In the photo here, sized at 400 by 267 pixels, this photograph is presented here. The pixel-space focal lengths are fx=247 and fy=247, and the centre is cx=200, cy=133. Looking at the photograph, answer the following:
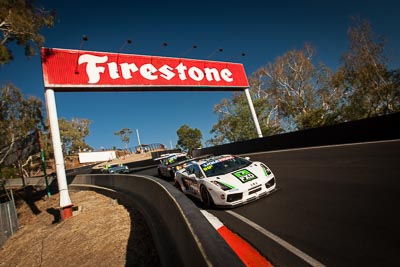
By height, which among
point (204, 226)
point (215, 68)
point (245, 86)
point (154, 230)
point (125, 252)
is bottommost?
point (125, 252)

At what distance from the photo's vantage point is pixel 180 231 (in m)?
3.48

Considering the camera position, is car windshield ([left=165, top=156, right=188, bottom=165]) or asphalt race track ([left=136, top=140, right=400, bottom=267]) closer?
asphalt race track ([left=136, top=140, right=400, bottom=267])

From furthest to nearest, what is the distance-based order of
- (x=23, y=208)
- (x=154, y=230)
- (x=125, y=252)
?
(x=23, y=208) → (x=125, y=252) → (x=154, y=230)

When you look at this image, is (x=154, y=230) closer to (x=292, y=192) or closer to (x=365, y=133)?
(x=292, y=192)

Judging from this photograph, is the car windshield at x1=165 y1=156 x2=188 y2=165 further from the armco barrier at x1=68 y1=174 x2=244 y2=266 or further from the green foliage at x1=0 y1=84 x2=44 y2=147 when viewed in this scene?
the green foliage at x1=0 y1=84 x2=44 y2=147

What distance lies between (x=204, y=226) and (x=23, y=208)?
71.8 feet

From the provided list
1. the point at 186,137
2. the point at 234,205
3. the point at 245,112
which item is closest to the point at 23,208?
the point at 234,205

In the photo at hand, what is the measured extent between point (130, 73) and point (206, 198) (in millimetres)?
11485

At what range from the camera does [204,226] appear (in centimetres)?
287

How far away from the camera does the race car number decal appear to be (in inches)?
249

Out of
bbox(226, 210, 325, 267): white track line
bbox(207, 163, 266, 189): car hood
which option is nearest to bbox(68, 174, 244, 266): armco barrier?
bbox(226, 210, 325, 267): white track line

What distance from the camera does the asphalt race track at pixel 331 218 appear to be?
318 cm

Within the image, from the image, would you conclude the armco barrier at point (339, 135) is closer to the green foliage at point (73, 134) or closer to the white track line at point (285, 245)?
the white track line at point (285, 245)

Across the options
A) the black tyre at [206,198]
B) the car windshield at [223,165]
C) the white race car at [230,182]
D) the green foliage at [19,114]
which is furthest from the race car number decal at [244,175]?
the green foliage at [19,114]
